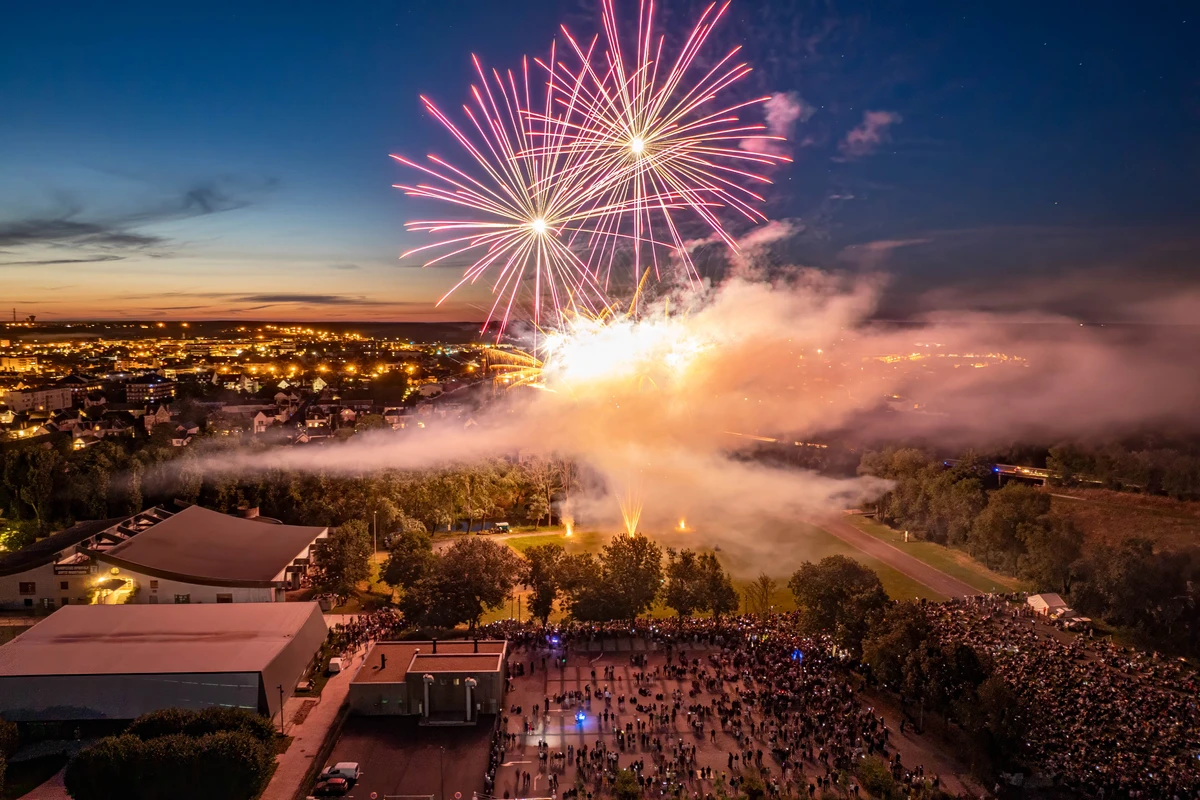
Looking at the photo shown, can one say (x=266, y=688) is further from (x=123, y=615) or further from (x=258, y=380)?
(x=258, y=380)

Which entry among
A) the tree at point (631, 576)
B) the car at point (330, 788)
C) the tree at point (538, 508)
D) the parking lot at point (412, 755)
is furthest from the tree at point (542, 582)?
the tree at point (538, 508)

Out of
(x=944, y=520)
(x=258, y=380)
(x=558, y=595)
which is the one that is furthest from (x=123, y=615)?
(x=258, y=380)

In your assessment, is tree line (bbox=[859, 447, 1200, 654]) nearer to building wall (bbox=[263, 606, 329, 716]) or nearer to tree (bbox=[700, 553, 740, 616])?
tree (bbox=[700, 553, 740, 616])

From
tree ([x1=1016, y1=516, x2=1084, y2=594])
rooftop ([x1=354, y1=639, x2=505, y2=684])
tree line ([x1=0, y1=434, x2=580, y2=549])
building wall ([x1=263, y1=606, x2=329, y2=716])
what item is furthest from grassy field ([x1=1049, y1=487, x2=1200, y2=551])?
building wall ([x1=263, y1=606, x2=329, y2=716])

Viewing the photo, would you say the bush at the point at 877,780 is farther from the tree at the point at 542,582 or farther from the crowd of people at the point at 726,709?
the tree at the point at 542,582

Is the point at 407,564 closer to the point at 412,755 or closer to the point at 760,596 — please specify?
the point at 412,755

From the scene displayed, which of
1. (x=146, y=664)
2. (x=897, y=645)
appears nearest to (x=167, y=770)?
(x=146, y=664)
